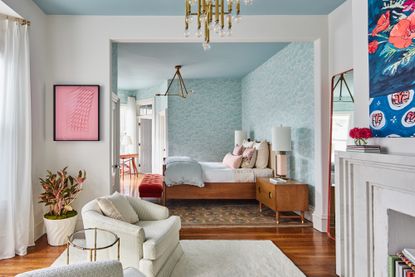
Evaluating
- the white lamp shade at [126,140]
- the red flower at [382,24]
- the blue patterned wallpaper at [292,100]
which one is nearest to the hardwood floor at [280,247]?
the blue patterned wallpaper at [292,100]

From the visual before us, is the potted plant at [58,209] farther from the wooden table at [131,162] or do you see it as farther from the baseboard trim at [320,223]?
the wooden table at [131,162]

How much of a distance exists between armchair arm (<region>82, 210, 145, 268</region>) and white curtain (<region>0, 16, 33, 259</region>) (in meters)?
1.25

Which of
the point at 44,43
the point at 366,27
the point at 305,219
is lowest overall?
the point at 305,219

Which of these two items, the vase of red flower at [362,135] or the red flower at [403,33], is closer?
the red flower at [403,33]

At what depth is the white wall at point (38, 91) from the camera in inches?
140

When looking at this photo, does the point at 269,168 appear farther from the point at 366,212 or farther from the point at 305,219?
the point at 366,212

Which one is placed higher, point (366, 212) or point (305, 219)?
point (366, 212)

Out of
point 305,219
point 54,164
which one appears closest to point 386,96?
point 305,219

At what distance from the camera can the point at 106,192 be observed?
390 cm

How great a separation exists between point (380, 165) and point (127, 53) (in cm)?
480

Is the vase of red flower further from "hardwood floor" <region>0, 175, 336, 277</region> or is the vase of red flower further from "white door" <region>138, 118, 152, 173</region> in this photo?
"white door" <region>138, 118, 152, 173</region>

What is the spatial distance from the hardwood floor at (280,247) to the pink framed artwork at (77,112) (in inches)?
54.1

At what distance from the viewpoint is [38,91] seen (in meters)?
3.69

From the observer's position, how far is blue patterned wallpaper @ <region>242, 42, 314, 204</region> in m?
4.41
